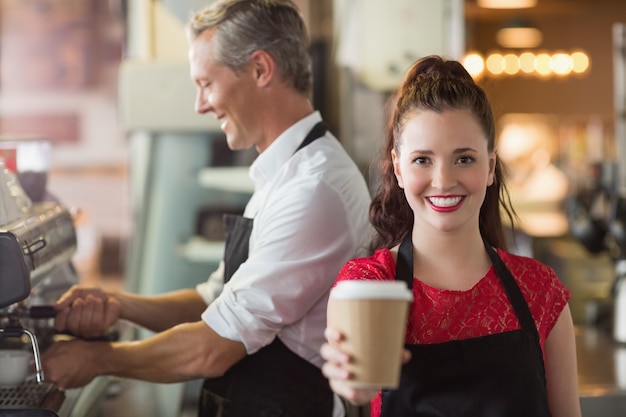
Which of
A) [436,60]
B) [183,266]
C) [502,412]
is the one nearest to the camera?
[502,412]

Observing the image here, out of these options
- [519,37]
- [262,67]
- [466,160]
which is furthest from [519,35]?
[466,160]

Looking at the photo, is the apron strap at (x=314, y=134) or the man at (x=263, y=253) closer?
the man at (x=263, y=253)

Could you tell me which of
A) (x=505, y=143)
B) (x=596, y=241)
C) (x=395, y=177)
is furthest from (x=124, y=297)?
(x=505, y=143)

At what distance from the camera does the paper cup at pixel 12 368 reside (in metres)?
2.07

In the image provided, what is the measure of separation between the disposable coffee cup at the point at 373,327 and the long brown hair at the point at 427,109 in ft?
1.68

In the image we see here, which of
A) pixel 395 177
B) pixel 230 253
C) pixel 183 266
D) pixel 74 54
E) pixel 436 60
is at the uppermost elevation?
pixel 74 54

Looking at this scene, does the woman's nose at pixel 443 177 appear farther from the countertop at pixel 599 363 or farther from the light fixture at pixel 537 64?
the light fixture at pixel 537 64

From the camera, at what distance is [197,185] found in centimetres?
454

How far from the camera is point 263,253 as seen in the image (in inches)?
87.6

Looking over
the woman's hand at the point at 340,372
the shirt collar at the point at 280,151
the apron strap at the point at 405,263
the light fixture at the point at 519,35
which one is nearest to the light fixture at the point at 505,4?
the light fixture at the point at 519,35

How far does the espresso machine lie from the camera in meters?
1.79

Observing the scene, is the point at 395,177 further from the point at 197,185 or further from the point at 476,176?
the point at 197,185

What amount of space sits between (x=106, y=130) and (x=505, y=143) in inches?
169

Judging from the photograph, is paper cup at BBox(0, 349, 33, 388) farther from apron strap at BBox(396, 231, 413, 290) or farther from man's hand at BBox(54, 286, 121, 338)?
apron strap at BBox(396, 231, 413, 290)
